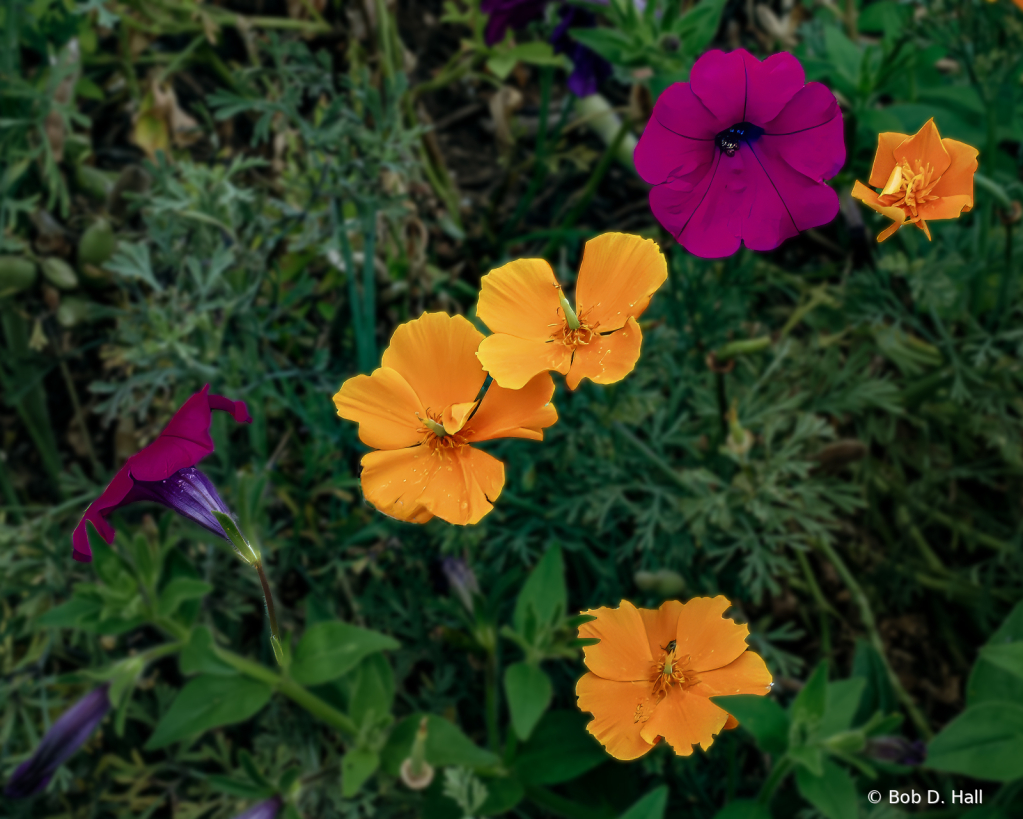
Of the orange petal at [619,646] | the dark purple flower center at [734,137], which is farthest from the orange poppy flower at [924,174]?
the orange petal at [619,646]

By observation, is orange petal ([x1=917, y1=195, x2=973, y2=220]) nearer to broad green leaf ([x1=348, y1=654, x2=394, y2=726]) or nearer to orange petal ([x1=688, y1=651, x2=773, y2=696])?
orange petal ([x1=688, y1=651, x2=773, y2=696])

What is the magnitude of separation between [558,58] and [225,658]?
1.36 m

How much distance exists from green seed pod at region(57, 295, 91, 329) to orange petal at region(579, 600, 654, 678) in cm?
136

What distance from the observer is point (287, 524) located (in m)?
1.62

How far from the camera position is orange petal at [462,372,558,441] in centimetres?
70

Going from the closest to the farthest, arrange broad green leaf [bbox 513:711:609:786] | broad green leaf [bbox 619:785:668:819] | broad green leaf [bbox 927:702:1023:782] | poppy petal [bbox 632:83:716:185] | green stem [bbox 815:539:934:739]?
1. poppy petal [bbox 632:83:716:185]
2. broad green leaf [bbox 619:785:668:819]
3. broad green leaf [bbox 927:702:1023:782]
4. broad green leaf [bbox 513:711:609:786]
5. green stem [bbox 815:539:934:739]

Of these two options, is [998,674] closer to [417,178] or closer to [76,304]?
[417,178]

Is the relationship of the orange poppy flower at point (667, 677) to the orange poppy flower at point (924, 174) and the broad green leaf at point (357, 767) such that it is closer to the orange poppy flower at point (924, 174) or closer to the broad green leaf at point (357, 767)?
the orange poppy flower at point (924, 174)

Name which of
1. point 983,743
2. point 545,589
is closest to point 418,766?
point 545,589

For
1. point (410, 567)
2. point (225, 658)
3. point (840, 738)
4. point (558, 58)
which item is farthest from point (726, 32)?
point (225, 658)

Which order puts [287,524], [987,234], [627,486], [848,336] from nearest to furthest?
[627,486] → [987,234] → [287,524] → [848,336]

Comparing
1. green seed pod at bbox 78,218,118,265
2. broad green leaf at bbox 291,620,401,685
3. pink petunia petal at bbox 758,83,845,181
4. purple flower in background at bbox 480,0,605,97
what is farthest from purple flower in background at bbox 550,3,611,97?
broad green leaf at bbox 291,620,401,685

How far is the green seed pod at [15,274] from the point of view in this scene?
161 centimetres

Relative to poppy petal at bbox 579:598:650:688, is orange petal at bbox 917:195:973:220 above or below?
above
